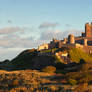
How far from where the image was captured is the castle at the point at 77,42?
12275 cm

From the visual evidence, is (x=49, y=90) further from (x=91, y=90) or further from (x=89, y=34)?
(x=89, y=34)

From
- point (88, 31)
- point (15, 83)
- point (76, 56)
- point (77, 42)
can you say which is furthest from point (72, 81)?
point (88, 31)

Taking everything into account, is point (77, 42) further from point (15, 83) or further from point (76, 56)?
point (15, 83)

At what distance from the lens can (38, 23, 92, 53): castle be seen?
123m

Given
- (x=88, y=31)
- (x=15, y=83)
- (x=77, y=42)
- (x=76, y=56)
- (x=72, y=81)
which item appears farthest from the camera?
(x=88, y=31)

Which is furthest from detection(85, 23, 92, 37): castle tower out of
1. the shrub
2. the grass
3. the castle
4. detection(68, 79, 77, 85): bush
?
detection(68, 79, 77, 85): bush

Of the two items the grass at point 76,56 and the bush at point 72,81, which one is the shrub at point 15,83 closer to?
the bush at point 72,81

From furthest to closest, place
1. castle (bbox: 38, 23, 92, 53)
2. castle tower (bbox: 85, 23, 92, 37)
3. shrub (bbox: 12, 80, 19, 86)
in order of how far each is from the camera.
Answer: castle tower (bbox: 85, 23, 92, 37)
castle (bbox: 38, 23, 92, 53)
shrub (bbox: 12, 80, 19, 86)

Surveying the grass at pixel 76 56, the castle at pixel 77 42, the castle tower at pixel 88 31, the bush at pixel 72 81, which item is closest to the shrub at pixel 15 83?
the bush at pixel 72 81

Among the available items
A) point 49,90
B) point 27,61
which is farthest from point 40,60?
point 49,90

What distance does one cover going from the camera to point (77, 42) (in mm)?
144125

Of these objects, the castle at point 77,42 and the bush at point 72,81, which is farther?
the castle at point 77,42

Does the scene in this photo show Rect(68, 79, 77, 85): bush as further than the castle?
No

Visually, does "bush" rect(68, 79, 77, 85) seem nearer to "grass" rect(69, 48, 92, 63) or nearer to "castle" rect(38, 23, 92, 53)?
"grass" rect(69, 48, 92, 63)
